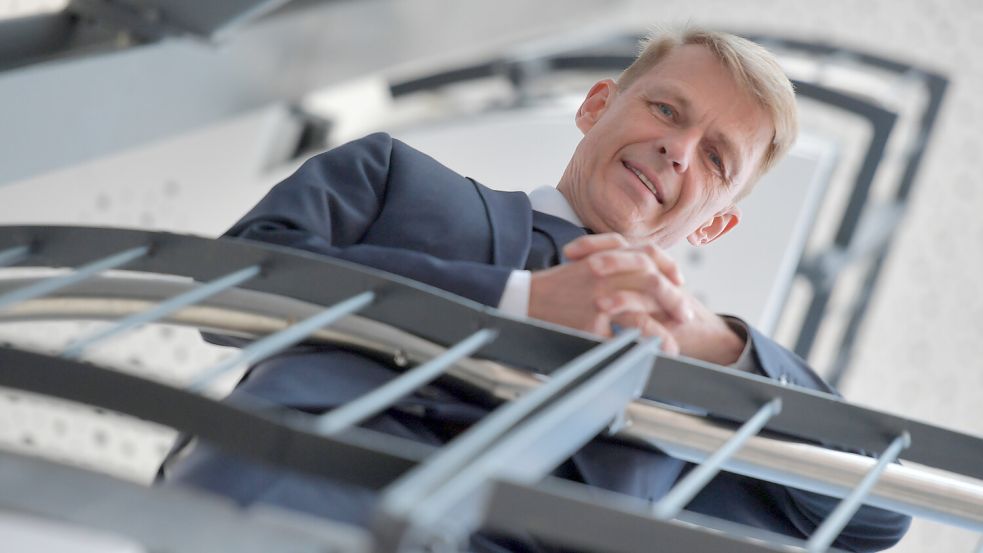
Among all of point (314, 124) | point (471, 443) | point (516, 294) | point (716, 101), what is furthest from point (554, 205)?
point (314, 124)

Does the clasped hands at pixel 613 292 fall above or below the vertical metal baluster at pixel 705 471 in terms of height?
above

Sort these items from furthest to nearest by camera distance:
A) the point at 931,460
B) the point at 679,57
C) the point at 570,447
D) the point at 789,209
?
1. the point at 789,209
2. the point at 679,57
3. the point at 931,460
4. the point at 570,447

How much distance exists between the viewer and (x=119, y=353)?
122 inches

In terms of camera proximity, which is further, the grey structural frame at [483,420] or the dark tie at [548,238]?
the dark tie at [548,238]

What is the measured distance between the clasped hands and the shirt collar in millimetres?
246

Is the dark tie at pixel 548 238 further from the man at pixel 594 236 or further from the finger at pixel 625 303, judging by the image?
the finger at pixel 625 303

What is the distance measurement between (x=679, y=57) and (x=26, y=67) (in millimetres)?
1300

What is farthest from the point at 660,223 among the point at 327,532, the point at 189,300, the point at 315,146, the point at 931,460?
the point at 315,146

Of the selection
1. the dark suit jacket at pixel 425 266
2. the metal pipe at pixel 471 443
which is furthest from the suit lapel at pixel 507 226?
the metal pipe at pixel 471 443

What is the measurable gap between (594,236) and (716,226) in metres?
0.44

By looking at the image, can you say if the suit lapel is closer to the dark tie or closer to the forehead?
the dark tie

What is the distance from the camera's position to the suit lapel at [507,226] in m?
1.22

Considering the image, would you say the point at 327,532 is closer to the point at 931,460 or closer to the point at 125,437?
the point at 931,460

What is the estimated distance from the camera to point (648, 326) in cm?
108
